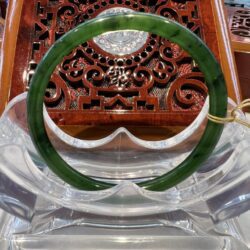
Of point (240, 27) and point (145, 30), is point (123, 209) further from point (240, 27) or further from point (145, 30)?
point (240, 27)

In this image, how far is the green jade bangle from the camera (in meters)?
0.49

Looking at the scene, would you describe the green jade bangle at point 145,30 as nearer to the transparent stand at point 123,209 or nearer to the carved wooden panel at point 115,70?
the transparent stand at point 123,209

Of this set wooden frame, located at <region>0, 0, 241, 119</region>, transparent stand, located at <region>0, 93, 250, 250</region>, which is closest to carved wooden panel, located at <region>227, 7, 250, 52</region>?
wooden frame, located at <region>0, 0, 241, 119</region>

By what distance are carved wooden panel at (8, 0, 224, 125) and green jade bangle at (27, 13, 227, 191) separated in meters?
0.25

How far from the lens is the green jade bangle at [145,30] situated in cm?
49

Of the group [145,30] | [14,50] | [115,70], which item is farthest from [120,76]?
[145,30]

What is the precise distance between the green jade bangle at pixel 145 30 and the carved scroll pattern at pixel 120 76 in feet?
0.89

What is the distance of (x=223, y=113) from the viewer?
1.78 ft

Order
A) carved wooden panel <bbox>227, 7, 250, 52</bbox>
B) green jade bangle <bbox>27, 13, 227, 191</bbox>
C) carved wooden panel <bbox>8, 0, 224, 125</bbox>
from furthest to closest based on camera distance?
carved wooden panel <bbox>227, 7, 250, 52</bbox> < carved wooden panel <bbox>8, 0, 224, 125</bbox> < green jade bangle <bbox>27, 13, 227, 191</bbox>

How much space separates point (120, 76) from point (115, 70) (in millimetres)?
16

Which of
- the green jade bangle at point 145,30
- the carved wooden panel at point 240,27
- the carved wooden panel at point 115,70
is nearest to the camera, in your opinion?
the green jade bangle at point 145,30

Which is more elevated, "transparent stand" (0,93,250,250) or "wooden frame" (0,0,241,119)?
"wooden frame" (0,0,241,119)

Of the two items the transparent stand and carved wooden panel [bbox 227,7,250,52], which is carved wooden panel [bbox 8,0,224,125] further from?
the transparent stand

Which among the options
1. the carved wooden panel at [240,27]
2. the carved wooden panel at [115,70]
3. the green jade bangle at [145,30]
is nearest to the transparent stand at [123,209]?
the green jade bangle at [145,30]
